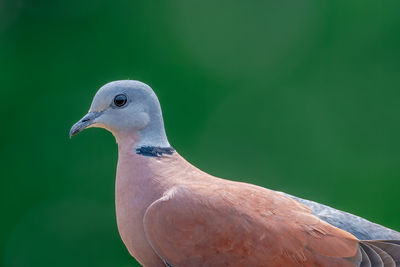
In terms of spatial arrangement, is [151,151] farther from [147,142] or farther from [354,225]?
[354,225]

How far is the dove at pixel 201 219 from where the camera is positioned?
65.8 inches

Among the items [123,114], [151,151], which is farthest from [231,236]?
[123,114]

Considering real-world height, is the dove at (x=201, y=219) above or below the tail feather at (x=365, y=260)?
above

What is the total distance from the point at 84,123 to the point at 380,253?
96 cm

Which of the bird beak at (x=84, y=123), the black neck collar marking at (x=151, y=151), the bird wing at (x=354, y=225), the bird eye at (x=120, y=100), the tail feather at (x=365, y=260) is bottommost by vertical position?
the tail feather at (x=365, y=260)

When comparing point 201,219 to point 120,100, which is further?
point 120,100

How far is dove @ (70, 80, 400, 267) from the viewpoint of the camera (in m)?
1.67

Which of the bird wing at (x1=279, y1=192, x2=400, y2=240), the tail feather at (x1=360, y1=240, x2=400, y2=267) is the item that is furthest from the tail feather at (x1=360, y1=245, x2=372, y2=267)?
the bird wing at (x1=279, y1=192, x2=400, y2=240)

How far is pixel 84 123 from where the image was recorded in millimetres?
1862

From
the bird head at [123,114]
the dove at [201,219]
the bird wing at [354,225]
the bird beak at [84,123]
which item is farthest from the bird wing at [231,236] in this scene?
the bird beak at [84,123]

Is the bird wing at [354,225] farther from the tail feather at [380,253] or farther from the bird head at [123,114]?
the bird head at [123,114]

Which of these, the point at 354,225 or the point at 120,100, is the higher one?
the point at 120,100

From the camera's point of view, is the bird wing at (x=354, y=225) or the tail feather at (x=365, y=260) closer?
the tail feather at (x=365, y=260)

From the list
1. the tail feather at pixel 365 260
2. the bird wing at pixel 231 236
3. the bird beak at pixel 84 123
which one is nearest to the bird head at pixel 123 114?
the bird beak at pixel 84 123
